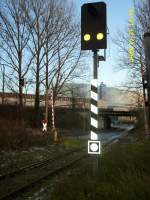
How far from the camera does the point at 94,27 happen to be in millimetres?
9547

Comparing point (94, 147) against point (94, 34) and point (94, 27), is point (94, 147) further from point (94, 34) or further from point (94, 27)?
point (94, 27)

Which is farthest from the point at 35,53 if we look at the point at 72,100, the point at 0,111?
the point at 72,100

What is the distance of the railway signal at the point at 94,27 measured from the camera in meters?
9.44

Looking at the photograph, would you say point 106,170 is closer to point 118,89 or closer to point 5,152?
point 5,152

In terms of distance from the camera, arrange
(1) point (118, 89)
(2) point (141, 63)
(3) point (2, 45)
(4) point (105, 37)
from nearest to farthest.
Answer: (4) point (105, 37) → (2) point (141, 63) → (3) point (2, 45) → (1) point (118, 89)

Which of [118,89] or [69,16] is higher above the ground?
[69,16]

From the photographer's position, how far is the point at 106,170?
10195 mm

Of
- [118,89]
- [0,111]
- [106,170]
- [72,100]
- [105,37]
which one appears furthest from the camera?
[72,100]

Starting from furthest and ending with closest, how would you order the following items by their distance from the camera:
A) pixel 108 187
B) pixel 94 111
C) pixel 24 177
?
1. pixel 24 177
2. pixel 94 111
3. pixel 108 187

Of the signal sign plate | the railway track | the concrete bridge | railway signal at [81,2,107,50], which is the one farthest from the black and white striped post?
the concrete bridge

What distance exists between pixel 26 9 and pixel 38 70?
5.93 metres

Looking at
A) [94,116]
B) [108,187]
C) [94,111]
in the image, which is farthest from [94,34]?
[108,187]

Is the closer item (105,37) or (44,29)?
(105,37)

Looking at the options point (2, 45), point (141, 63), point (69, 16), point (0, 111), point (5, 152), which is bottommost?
point (5, 152)
